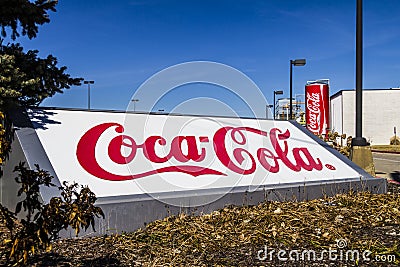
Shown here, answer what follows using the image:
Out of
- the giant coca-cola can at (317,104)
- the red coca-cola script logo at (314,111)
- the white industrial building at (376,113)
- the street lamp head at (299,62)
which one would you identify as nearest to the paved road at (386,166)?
the street lamp head at (299,62)

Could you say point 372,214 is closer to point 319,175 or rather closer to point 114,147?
point 319,175

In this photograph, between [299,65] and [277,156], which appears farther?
[299,65]

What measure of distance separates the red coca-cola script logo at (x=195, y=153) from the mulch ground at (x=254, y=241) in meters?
1.06

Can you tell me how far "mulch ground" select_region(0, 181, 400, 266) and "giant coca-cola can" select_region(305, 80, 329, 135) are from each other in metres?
30.4

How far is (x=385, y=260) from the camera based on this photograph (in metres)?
4.09

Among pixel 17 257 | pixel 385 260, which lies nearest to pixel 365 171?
pixel 385 260

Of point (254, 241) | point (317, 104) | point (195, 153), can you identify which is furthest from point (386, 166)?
point (317, 104)

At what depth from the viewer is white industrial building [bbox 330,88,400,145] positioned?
45.0m

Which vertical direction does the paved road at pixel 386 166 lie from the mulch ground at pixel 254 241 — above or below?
above

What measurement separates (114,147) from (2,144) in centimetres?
390

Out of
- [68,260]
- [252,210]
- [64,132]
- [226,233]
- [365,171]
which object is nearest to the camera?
[68,260]

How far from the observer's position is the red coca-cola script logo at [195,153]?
619cm

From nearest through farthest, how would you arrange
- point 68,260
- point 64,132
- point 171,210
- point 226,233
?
point 68,260 → point 226,233 → point 171,210 → point 64,132

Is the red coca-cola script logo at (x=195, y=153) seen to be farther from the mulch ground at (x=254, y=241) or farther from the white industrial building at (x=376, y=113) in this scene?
the white industrial building at (x=376, y=113)
